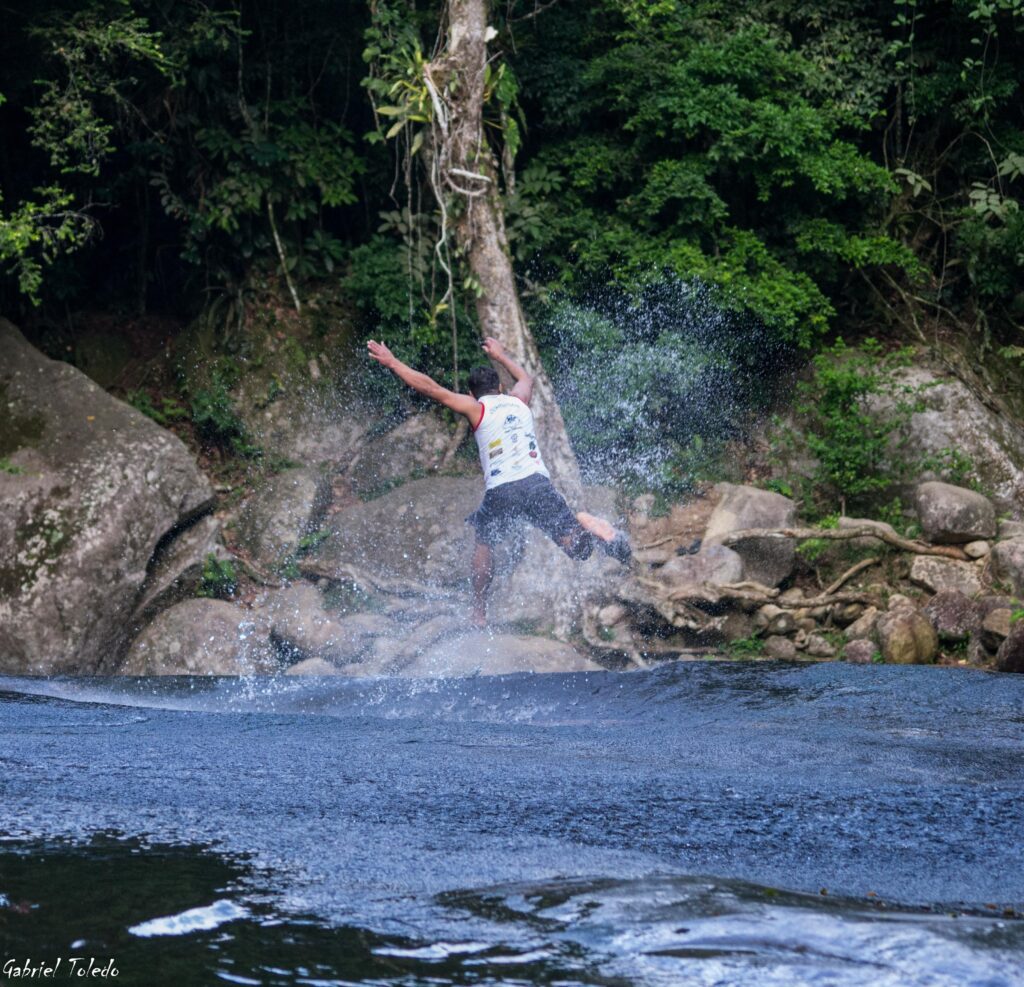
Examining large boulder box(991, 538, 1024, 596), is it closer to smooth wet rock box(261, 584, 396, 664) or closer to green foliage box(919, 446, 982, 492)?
green foliage box(919, 446, 982, 492)

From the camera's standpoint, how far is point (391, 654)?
960cm

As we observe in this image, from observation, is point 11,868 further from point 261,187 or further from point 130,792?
point 261,187

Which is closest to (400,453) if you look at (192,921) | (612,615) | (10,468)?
(612,615)

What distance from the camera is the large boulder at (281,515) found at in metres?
11.9

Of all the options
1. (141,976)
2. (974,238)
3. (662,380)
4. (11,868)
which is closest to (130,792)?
(11,868)

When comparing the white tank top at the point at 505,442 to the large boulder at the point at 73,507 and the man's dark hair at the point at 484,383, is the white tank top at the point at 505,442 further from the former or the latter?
the large boulder at the point at 73,507

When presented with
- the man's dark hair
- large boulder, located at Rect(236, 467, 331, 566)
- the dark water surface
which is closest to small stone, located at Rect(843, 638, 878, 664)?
the dark water surface

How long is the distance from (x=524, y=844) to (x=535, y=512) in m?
4.78

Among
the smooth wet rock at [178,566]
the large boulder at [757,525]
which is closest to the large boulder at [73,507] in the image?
the smooth wet rock at [178,566]

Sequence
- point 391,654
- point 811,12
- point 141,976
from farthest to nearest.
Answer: point 811,12
point 391,654
point 141,976

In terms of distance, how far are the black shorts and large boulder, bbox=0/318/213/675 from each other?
333cm

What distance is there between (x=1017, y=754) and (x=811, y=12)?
1039cm
